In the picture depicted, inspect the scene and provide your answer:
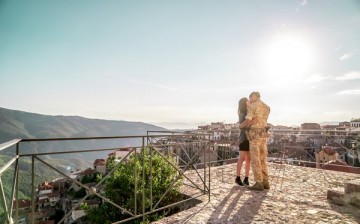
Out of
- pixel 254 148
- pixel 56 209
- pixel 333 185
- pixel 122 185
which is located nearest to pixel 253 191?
pixel 254 148

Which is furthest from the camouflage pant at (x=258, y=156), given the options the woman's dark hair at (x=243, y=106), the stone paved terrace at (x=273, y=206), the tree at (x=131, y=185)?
the tree at (x=131, y=185)

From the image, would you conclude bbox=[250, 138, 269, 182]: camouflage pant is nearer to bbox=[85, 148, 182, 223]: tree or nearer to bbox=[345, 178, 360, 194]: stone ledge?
bbox=[345, 178, 360, 194]: stone ledge

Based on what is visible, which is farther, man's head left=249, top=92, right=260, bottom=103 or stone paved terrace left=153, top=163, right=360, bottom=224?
man's head left=249, top=92, right=260, bottom=103

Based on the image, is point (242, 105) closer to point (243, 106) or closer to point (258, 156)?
point (243, 106)

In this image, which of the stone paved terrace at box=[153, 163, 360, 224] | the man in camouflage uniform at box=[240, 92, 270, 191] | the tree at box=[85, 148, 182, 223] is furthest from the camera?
the tree at box=[85, 148, 182, 223]

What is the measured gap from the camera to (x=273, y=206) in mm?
5078

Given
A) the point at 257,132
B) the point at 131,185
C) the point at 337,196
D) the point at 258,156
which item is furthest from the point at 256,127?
the point at 131,185

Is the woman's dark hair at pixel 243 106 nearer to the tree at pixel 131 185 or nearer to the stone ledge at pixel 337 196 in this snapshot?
the stone ledge at pixel 337 196

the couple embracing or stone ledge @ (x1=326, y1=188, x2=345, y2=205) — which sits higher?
the couple embracing

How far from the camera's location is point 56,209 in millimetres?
58938

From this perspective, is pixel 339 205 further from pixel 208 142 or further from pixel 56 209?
pixel 56 209

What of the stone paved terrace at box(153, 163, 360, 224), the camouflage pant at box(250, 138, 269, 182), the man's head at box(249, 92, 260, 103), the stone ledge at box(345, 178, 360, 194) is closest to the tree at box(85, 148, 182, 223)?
the stone paved terrace at box(153, 163, 360, 224)

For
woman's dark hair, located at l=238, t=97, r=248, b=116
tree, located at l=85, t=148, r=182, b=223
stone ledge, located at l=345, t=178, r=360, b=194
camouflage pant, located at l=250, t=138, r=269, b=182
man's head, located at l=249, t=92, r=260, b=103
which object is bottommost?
tree, located at l=85, t=148, r=182, b=223

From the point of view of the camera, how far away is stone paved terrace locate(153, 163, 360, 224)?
4.40m
